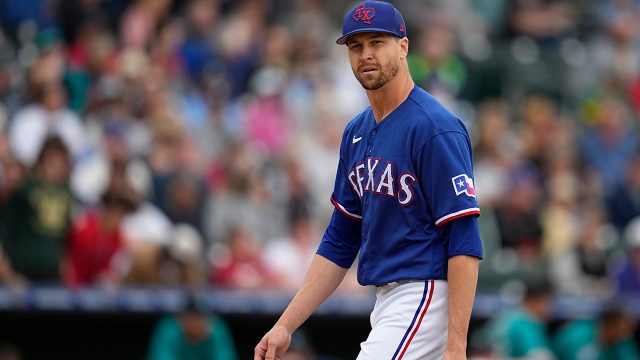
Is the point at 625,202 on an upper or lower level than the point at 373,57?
lower

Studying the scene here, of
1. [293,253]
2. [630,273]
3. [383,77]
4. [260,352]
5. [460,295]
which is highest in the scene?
[383,77]

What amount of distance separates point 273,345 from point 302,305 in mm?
244

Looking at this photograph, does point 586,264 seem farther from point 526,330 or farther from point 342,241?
point 342,241

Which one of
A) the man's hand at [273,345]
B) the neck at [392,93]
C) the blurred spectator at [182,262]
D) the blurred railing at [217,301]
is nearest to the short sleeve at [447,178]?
the neck at [392,93]

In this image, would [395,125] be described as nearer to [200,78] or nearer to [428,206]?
[428,206]

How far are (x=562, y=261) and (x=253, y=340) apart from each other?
3284 millimetres

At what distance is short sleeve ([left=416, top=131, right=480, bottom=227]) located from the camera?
4672 millimetres

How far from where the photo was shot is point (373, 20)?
473 centimetres

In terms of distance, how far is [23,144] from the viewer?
11.3m

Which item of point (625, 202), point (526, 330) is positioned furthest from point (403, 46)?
point (625, 202)

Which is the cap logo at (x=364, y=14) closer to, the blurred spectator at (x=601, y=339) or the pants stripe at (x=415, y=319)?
the pants stripe at (x=415, y=319)

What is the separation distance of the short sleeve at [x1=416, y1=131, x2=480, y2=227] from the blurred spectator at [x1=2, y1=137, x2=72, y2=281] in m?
6.03

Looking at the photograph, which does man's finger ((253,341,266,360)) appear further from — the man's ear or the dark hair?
the dark hair

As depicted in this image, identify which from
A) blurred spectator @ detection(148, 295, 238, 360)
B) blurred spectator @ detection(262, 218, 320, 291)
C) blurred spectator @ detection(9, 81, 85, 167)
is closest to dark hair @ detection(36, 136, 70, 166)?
blurred spectator @ detection(9, 81, 85, 167)
